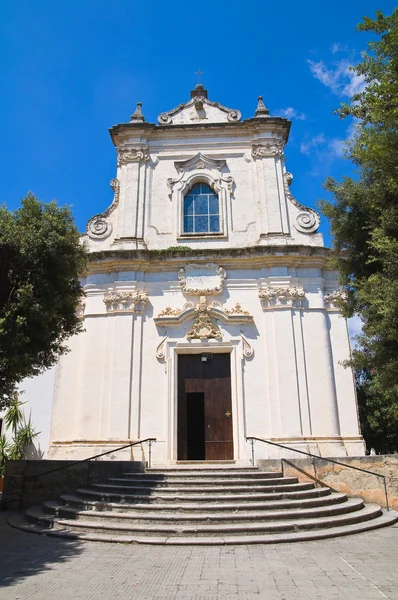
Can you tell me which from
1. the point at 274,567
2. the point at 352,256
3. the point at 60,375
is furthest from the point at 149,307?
the point at 274,567

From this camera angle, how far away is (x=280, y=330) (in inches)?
541

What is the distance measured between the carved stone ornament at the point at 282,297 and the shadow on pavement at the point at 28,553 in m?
8.75

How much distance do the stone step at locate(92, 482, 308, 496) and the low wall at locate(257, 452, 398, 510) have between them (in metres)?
0.66

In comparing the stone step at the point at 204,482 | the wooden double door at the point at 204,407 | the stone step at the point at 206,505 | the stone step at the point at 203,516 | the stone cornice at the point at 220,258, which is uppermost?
the stone cornice at the point at 220,258

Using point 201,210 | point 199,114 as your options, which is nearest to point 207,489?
point 201,210

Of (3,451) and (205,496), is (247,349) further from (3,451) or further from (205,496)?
(3,451)

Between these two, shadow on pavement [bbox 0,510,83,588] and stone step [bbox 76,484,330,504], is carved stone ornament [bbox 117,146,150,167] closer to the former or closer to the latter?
stone step [bbox 76,484,330,504]

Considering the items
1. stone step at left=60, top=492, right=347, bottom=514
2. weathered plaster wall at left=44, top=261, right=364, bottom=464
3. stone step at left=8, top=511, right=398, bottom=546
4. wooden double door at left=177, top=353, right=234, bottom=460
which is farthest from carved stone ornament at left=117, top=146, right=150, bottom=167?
stone step at left=8, top=511, right=398, bottom=546

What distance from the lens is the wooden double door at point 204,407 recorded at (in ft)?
43.1

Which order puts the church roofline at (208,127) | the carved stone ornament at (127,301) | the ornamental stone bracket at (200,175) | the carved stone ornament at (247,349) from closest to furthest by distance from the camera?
the carved stone ornament at (247,349)
the carved stone ornament at (127,301)
the ornamental stone bracket at (200,175)
the church roofline at (208,127)

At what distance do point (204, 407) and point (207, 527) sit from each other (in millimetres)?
5661

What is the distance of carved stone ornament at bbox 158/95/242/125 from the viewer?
55.3 feet

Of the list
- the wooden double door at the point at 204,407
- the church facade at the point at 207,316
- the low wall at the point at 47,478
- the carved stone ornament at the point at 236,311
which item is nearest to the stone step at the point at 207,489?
the low wall at the point at 47,478

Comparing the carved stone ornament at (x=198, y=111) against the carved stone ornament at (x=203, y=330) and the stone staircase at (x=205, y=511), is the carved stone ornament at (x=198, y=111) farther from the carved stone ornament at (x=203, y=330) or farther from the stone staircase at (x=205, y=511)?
the stone staircase at (x=205, y=511)
